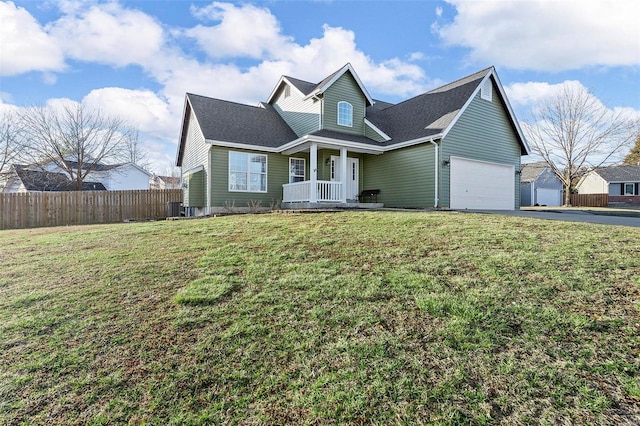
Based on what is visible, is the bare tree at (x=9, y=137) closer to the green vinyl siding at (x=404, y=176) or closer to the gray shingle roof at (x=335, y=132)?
the gray shingle roof at (x=335, y=132)

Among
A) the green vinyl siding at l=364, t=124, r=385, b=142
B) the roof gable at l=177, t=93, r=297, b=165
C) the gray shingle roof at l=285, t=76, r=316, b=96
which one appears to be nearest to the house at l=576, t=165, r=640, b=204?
the green vinyl siding at l=364, t=124, r=385, b=142

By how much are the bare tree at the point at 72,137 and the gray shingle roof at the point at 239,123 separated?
12501 millimetres

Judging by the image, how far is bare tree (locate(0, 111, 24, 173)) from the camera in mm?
20703

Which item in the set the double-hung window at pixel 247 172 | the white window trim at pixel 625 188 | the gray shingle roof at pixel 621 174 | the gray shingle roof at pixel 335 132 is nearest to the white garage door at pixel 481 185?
the gray shingle roof at pixel 335 132

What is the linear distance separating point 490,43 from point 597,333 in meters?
14.7

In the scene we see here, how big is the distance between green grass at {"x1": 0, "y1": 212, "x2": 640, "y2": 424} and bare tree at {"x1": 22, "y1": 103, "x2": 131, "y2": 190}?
2179 cm

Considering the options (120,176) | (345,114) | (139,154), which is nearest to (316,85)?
(345,114)

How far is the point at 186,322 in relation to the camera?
3213mm

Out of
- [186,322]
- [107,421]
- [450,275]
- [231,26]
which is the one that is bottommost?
[107,421]

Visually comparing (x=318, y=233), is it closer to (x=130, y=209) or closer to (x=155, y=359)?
(x=155, y=359)

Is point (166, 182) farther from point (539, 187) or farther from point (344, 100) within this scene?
point (539, 187)

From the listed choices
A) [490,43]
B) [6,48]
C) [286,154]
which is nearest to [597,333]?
[286,154]

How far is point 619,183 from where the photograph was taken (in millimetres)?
37156

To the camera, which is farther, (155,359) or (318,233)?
(318,233)
